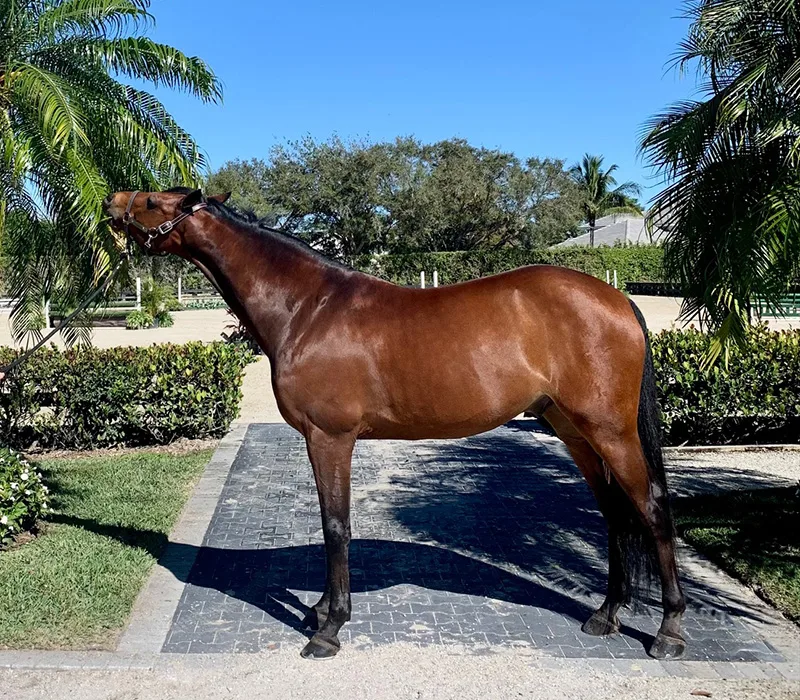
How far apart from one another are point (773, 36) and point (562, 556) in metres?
3.82

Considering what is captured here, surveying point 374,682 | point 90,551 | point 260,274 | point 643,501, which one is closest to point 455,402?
point 643,501

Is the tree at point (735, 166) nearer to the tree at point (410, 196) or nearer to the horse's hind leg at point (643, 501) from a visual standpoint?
the horse's hind leg at point (643, 501)

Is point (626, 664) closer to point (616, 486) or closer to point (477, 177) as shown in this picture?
point (616, 486)

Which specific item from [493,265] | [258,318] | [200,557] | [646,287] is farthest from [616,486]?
[646,287]

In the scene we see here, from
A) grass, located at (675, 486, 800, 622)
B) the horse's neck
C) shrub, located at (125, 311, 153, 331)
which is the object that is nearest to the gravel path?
grass, located at (675, 486, 800, 622)

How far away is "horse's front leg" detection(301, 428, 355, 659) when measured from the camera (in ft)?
13.1

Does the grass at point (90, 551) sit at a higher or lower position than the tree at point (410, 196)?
lower

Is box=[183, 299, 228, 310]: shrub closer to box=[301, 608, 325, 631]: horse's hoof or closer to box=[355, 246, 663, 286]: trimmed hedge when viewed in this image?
box=[355, 246, 663, 286]: trimmed hedge

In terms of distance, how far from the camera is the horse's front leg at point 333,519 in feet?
13.1

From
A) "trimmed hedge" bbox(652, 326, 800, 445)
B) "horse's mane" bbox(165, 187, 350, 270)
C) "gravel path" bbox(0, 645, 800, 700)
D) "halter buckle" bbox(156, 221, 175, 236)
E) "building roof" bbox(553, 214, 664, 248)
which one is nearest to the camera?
"gravel path" bbox(0, 645, 800, 700)

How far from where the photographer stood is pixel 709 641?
A: 4.07 metres

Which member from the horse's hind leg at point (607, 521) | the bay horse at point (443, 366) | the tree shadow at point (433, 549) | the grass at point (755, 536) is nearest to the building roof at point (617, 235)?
the tree shadow at point (433, 549)

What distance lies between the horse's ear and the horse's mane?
82 millimetres

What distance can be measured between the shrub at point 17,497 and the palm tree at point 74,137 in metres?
1.55
